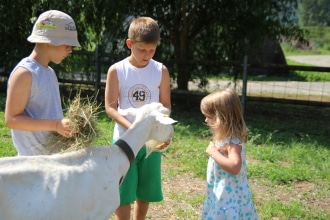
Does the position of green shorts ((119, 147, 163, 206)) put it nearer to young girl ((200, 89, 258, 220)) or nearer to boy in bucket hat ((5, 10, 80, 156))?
young girl ((200, 89, 258, 220))

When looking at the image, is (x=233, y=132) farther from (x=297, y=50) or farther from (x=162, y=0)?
(x=297, y=50)

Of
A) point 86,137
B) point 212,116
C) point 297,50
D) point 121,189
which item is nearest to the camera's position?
point 86,137

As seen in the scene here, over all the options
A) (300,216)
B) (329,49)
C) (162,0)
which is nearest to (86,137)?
(300,216)

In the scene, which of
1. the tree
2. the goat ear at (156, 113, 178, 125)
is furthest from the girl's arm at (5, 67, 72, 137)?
the tree

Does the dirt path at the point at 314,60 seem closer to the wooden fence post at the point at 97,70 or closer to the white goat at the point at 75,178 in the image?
the wooden fence post at the point at 97,70

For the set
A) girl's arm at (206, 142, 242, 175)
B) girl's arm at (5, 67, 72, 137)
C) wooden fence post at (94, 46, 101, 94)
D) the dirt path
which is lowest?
the dirt path

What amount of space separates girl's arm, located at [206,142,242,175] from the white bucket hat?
Answer: 1114mm

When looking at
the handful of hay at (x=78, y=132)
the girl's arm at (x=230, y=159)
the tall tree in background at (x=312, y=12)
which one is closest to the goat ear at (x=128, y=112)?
the handful of hay at (x=78, y=132)

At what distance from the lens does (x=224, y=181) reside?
290 centimetres

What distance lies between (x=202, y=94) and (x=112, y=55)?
2180 millimetres

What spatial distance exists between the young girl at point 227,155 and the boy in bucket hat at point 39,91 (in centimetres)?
95

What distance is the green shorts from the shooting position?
3189 millimetres

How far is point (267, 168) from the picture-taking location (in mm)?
5449

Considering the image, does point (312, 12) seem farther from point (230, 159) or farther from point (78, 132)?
point (78, 132)
